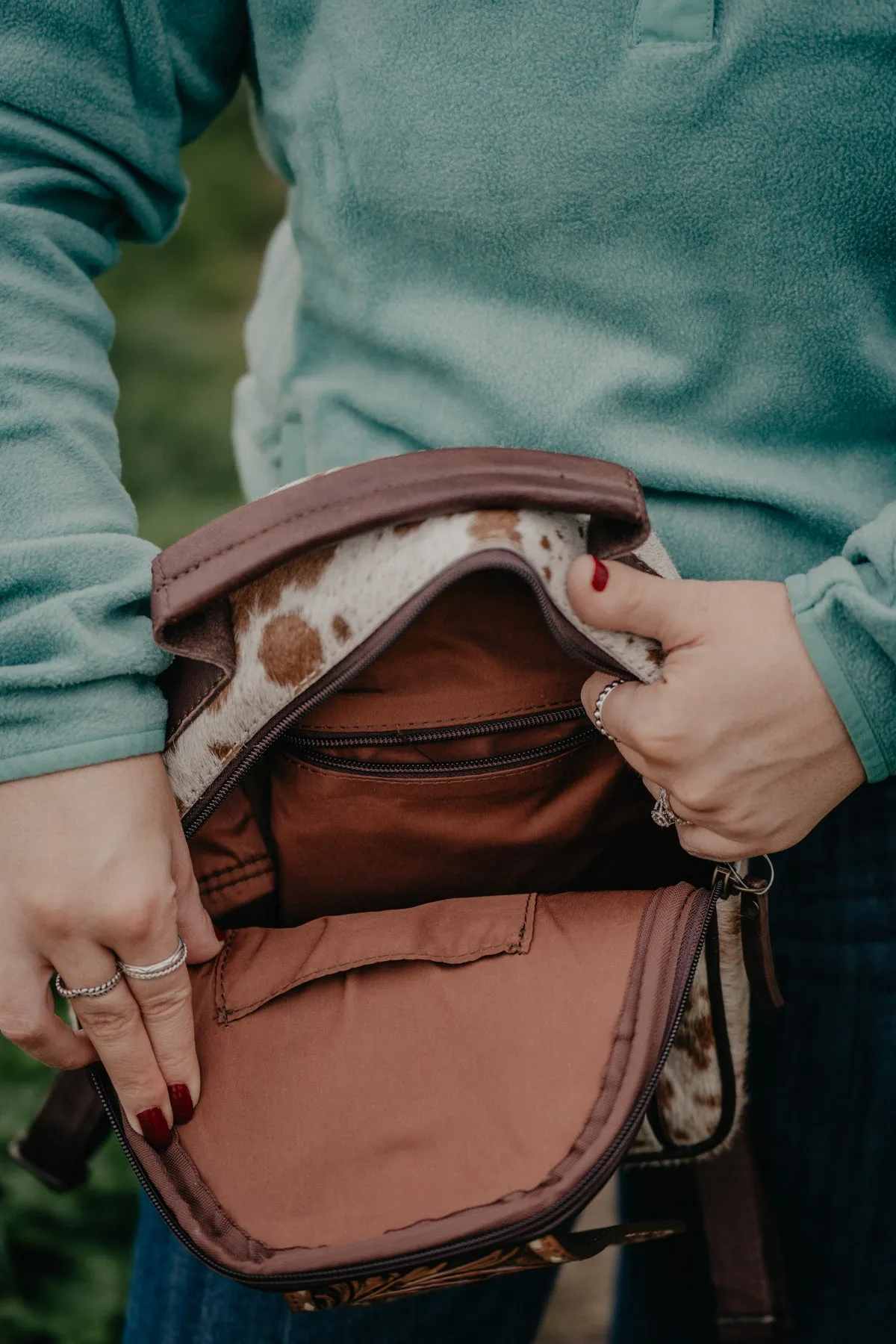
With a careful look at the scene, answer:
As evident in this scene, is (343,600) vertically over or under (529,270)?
under

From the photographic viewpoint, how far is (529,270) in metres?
0.87

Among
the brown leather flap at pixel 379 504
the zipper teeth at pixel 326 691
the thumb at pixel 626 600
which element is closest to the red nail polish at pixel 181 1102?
the zipper teeth at pixel 326 691

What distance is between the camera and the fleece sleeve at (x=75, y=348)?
31.4 inches

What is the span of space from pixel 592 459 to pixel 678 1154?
671 mm

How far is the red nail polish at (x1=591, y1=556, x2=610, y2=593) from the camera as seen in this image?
0.78 m

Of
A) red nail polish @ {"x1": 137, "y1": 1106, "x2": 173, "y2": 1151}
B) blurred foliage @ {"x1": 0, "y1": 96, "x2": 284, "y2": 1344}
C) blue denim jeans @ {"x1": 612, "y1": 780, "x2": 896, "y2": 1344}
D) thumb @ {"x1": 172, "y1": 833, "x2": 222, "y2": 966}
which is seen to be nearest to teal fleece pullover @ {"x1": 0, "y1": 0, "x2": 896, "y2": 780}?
thumb @ {"x1": 172, "y1": 833, "x2": 222, "y2": 966}

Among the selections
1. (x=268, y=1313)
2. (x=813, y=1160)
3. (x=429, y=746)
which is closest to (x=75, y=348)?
(x=429, y=746)

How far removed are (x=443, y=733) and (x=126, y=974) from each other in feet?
1.03

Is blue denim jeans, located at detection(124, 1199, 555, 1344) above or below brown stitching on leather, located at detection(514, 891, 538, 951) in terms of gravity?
below

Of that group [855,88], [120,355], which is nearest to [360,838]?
[855,88]

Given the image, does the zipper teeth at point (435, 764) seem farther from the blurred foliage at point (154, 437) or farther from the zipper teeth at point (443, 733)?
the blurred foliage at point (154, 437)

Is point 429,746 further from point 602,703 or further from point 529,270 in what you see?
point 529,270

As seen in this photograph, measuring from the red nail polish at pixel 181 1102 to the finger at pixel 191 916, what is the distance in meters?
0.10

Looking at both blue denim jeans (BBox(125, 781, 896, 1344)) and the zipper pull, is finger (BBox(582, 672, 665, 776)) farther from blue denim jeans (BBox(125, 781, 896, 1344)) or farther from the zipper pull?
blue denim jeans (BBox(125, 781, 896, 1344))
